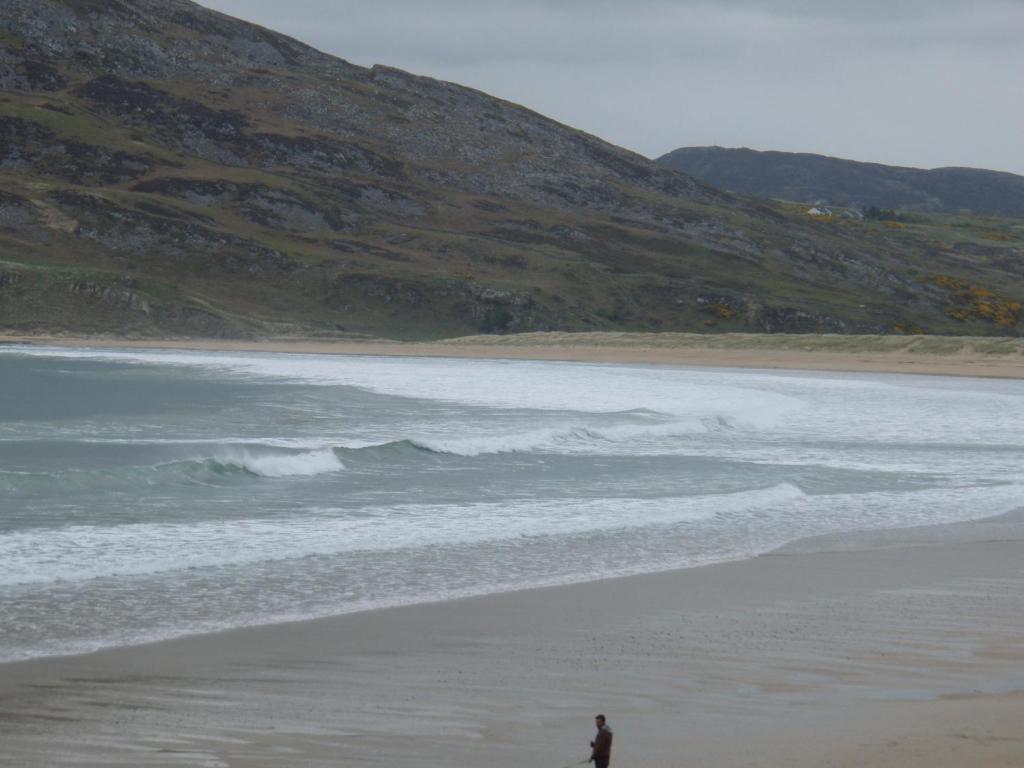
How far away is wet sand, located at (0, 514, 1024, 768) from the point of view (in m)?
6.02

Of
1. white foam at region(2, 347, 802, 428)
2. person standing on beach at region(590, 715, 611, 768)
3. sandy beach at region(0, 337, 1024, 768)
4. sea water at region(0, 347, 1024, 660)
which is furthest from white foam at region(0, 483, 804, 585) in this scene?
white foam at region(2, 347, 802, 428)

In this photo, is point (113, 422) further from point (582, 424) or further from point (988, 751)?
point (988, 751)

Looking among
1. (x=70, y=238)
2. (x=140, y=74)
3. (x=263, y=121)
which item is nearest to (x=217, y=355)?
(x=70, y=238)

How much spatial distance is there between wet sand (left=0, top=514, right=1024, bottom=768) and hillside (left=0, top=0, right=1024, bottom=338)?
232ft

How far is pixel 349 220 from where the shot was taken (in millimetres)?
114000

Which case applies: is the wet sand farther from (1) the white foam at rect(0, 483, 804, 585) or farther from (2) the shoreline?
(2) the shoreline

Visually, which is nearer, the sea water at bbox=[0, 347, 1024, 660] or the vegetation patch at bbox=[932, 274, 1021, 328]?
the sea water at bbox=[0, 347, 1024, 660]

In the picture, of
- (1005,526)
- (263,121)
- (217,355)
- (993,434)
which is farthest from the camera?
(263,121)

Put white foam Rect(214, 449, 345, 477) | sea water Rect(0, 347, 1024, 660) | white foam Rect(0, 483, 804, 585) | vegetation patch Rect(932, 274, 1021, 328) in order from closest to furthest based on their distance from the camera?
1. sea water Rect(0, 347, 1024, 660)
2. white foam Rect(0, 483, 804, 585)
3. white foam Rect(214, 449, 345, 477)
4. vegetation patch Rect(932, 274, 1021, 328)

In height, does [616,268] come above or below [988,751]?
above

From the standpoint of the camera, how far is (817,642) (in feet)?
27.8

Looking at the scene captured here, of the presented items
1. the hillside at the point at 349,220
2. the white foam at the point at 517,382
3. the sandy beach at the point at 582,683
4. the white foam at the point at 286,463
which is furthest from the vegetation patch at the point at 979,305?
the sandy beach at the point at 582,683

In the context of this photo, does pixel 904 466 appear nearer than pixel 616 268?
Yes

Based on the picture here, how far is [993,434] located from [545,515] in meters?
14.5
